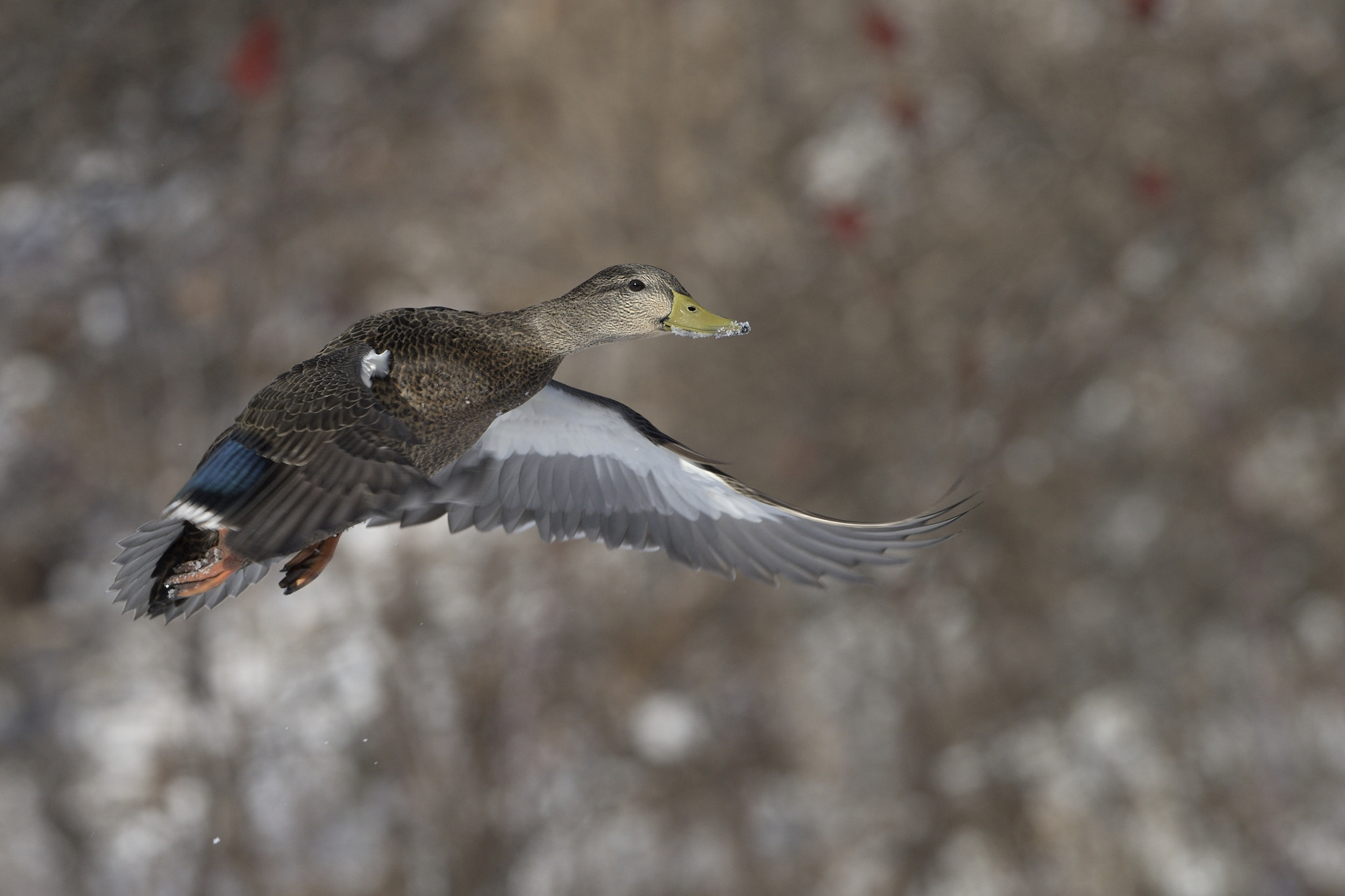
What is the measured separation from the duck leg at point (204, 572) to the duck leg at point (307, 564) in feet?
0.54

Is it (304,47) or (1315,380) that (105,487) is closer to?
(304,47)

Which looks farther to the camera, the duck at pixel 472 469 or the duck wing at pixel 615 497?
the duck wing at pixel 615 497

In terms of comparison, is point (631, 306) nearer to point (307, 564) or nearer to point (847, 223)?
point (307, 564)

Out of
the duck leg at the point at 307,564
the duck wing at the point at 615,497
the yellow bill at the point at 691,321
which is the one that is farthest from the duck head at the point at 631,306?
the duck leg at the point at 307,564

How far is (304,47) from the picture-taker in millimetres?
8703

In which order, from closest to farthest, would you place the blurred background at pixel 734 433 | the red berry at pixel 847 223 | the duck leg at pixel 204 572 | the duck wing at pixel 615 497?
the duck leg at pixel 204 572 → the duck wing at pixel 615 497 → the blurred background at pixel 734 433 → the red berry at pixel 847 223

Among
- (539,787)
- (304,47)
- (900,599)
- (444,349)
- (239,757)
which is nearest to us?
(444,349)

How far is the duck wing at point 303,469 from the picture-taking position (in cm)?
232

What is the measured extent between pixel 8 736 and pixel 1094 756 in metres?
6.24

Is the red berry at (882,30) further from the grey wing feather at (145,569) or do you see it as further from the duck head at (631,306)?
the grey wing feather at (145,569)

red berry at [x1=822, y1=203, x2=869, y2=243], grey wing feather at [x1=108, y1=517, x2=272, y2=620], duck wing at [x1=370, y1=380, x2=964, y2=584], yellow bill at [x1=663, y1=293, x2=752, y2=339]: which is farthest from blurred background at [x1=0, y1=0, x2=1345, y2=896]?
yellow bill at [x1=663, y1=293, x2=752, y2=339]

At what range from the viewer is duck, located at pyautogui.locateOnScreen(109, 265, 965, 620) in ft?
7.93

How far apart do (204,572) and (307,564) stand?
11.7 inches

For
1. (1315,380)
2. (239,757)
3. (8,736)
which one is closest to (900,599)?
(1315,380)
